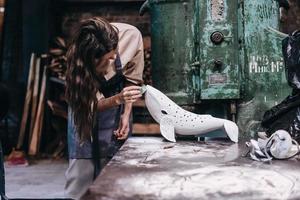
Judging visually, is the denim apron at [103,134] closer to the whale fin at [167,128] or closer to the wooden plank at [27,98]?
the whale fin at [167,128]

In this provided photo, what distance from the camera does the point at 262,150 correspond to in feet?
6.14

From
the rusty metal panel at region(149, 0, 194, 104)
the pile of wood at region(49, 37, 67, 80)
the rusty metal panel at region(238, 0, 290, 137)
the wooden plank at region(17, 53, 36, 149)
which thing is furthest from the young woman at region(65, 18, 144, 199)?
the wooden plank at region(17, 53, 36, 149)

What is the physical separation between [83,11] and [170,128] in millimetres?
4419

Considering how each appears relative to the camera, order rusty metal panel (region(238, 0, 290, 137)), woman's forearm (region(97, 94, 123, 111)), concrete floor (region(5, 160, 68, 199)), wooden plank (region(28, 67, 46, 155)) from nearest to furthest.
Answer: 1. woman's forearm (region(97, 94, 123, 111))
2. rusty metal panel (region(238, 0, 290, 137))
3. concrete floor (region(5, 160, 68, 199))
4. wooden plank (region(28, 67, 46, 155))

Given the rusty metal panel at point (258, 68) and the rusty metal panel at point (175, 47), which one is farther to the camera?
the rusty metal panel at point (175, 47)

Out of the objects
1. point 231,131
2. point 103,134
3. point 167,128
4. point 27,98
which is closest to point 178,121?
point 167,128

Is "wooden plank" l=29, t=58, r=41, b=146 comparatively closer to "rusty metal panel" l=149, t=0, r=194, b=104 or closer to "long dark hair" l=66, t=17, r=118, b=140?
"rusty metal panel" l=149, t=0, r=194, b=104

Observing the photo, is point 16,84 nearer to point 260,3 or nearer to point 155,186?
point 260,3

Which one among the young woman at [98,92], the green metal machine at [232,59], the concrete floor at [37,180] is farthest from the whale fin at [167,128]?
the concrete floor at [37,180]

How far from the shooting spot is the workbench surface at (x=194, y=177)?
1.40 meters

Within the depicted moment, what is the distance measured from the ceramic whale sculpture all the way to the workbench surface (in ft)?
0.81

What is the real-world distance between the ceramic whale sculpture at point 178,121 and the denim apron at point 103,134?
192 mm

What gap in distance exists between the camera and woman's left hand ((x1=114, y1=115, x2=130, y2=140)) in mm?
2438

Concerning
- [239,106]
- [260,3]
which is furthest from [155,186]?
[260,3]
